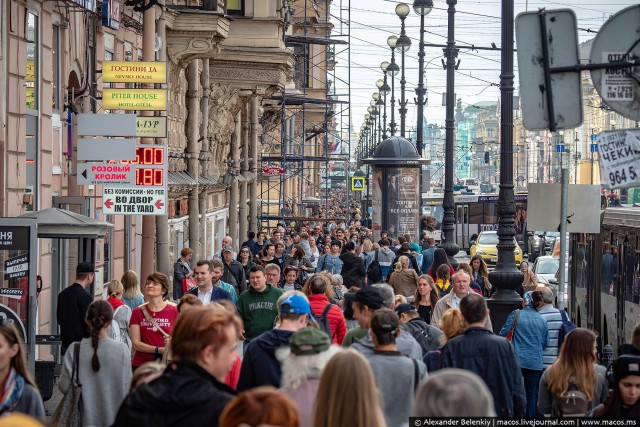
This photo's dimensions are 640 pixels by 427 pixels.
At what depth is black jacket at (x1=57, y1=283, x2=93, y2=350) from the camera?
12.9 metres

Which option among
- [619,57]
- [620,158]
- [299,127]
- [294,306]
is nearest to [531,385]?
[294,306]

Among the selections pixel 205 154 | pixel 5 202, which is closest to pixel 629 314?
pixel 5 202

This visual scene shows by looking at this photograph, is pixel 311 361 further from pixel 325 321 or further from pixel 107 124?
pixel 107 124

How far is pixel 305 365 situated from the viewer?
6.96 m

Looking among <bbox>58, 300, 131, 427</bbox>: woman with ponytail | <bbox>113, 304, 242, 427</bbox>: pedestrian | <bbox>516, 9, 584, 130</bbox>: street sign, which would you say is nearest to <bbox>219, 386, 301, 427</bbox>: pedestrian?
<bbox>113, 304, 242, 427</bbox>: pedestrian

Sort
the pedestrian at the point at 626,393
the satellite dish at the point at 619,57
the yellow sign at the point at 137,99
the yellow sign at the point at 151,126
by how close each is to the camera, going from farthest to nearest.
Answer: the yellow sign at the point at 151,126 → the yellow sign at the point at 137,99 → the satellite dish at the point at 619,57 → the pedestrian at the point at 626,393

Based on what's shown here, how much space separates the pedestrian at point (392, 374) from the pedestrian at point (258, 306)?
16.8 ft

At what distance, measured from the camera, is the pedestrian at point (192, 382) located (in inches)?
223

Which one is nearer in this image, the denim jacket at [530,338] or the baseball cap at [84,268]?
the denim jacket at [530,338]

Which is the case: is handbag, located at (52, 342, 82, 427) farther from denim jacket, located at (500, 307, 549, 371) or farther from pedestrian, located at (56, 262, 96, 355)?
denim jacket, located at (500, 307, 549, 371)

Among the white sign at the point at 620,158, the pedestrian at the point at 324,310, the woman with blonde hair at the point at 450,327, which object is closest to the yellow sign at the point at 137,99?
the pedestrian at the point at 324,310

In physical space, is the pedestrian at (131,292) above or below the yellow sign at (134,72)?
below

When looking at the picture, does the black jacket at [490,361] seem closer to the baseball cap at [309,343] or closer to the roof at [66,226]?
the baseball cap at [309,343]

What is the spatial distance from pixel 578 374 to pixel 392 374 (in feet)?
5.43
